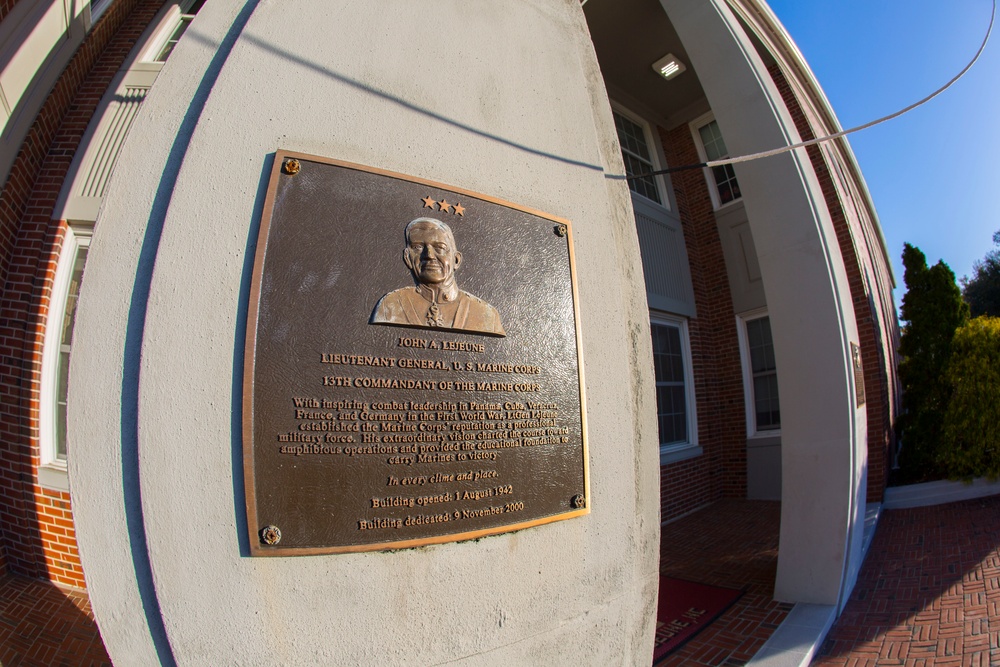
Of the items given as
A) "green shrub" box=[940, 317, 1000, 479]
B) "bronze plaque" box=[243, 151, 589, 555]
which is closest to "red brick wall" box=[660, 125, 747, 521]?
"green shrub" box=[940, 317, 1000, 479]

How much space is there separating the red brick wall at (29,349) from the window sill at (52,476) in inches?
2.9

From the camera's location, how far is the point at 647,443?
3.08 meters

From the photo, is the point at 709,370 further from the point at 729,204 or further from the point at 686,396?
the point at 729,204

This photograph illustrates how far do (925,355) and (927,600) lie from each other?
19.1 ft

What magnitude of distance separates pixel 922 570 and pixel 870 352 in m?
4.13

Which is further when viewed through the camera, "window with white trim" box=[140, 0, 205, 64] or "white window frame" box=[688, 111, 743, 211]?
"white window frame" box=[688, 111, 743, 211]

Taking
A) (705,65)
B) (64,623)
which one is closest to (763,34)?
(705,65)

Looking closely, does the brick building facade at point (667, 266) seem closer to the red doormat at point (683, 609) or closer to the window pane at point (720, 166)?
the window pane at point (720, 166)

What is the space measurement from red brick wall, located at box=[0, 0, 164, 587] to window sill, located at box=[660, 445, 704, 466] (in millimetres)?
7817

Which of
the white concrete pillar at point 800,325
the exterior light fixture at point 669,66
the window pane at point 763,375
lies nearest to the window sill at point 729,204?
the window pane at point 763,375

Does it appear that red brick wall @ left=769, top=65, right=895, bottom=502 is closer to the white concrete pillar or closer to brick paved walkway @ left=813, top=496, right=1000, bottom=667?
brick paved walkway @ left=813, top=496, right=1000, bottom=667

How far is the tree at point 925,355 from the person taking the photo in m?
8.11

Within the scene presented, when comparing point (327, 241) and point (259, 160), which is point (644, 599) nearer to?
point (327, 241)

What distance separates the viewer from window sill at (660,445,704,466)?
827cm
